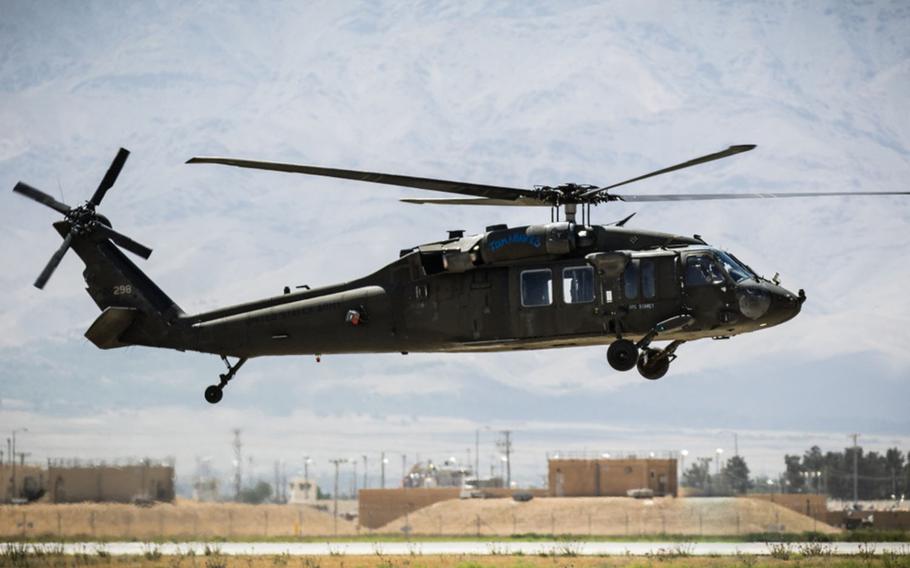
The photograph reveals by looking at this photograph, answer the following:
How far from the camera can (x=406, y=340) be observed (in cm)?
3183

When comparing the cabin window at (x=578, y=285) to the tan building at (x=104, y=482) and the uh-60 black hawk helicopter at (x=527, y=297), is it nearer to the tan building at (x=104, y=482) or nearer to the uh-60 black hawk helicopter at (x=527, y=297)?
the uh-60 black hawk helicopter at (x=527, y=297)

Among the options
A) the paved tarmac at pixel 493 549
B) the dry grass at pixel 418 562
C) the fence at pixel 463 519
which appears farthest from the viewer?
the fence at pixel 463 519

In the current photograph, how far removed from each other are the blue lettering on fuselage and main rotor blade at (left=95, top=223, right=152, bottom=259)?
1093 centimetres

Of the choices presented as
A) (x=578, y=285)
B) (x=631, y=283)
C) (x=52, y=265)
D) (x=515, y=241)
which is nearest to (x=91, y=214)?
(x=52, y=265)

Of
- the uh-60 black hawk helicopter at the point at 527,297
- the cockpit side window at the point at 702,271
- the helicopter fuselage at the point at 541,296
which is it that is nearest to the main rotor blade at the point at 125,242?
the uh-60 black hawk helicopter at the point at 527,297

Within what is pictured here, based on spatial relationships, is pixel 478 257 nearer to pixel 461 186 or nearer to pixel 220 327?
pixel 461 186

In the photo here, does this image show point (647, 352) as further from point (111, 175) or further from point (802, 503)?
point (802, 503)

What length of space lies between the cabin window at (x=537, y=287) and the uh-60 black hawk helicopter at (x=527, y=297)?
2 centimetres

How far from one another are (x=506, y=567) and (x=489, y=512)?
56.4 meters

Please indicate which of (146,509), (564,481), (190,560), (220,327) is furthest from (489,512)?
(220,327)

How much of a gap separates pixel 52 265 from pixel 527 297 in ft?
42.3

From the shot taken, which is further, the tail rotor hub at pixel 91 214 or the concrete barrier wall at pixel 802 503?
the concrete barrier wall at pixel 802 503

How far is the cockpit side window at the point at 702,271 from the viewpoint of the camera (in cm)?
2925

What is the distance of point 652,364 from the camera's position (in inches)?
1214
